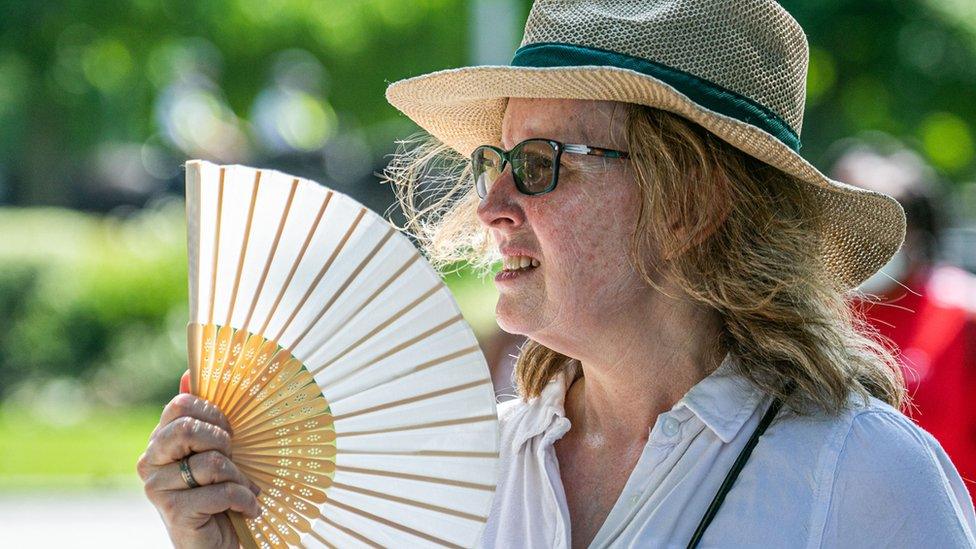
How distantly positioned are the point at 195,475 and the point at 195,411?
0.28 ft

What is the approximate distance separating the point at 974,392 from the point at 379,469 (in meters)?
2.38

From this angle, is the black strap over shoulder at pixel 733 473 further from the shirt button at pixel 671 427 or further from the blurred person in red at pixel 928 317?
the blurred person in red at pixel 928 317

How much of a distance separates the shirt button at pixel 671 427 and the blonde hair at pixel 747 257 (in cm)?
12

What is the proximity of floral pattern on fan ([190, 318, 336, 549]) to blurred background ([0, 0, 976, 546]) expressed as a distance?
7.87 ft

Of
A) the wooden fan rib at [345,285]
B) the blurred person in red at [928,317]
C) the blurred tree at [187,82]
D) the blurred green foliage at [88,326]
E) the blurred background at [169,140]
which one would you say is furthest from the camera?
the blurred tree at [187,82]

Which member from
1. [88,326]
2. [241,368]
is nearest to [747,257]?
[241,368]

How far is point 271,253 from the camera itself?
1.75m

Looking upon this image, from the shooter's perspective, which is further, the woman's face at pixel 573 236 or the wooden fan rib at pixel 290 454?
the woman's face at pixel 573 236

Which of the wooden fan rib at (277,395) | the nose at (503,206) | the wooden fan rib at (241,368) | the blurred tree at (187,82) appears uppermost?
the blurred tree at (187,82)

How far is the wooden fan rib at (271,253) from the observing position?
1.73 metres

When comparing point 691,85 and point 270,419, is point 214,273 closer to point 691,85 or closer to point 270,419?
point 270,419

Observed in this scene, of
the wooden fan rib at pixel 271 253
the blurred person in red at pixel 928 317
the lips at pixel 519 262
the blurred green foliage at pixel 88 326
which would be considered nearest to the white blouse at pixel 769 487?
the lips at pixel 519 262

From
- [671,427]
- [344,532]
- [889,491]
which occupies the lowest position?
[889,491]

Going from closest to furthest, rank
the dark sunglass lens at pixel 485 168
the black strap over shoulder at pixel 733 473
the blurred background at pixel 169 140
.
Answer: the black strap over shoulder at pixel 733 473 → the dark sunglass lens at pixel 485 168 → the blurred background at pixel 169 140
